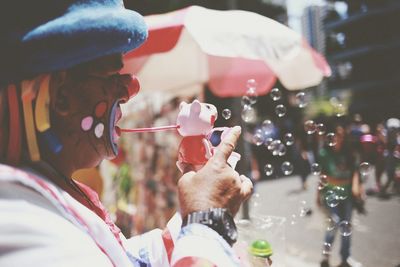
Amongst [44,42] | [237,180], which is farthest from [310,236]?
[44,42]

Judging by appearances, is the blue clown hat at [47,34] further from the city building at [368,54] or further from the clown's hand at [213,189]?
the city building at [368,54]

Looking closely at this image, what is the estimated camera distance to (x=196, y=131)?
1285 millimetres

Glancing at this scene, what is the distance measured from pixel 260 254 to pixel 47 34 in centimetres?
117

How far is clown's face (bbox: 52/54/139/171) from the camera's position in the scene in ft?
3.16

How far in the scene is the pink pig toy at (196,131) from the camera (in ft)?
4.11

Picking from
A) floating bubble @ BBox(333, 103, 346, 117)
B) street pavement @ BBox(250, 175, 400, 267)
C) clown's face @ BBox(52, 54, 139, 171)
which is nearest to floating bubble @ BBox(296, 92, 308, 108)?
floating bubble @ BBox(333, 103, 346, 117)

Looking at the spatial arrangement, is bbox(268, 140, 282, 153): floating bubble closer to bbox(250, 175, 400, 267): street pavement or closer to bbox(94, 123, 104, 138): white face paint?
bbox(250, 175, 400, 267): street pavement

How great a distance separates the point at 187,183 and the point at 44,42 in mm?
459

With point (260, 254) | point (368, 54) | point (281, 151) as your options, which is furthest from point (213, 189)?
point (368, 54)

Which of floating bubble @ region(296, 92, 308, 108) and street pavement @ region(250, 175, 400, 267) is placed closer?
floating bubble @ region(296, 92, 308, 108)

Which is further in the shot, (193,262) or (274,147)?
(274,147)

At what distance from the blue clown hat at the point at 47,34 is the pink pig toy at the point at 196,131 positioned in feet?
1.46

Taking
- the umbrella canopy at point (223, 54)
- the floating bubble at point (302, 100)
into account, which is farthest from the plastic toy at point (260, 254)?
the umbrella canopy at point (223, 54)

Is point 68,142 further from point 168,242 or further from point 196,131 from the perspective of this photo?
point 168,242
